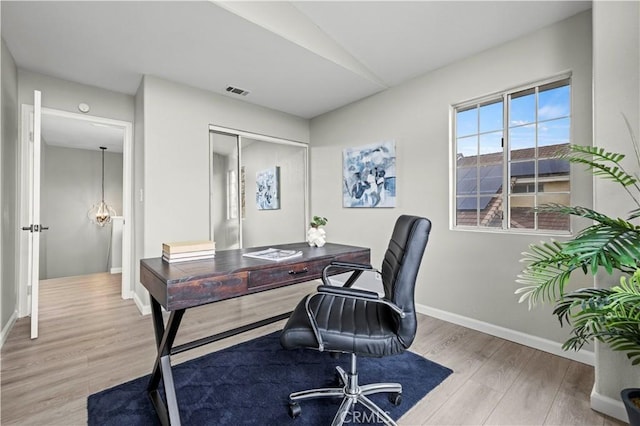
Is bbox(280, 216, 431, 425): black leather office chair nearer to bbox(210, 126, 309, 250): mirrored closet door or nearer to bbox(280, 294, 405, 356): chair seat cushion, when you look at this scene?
bbox(280, 294, 405, 356): chair seat cushion

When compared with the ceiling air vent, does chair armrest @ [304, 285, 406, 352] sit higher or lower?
lower

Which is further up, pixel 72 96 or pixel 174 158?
pixel 72 96

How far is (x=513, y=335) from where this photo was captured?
2.36 m

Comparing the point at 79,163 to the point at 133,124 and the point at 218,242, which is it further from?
the point at 218,242

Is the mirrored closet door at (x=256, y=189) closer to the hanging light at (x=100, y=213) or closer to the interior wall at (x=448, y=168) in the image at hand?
the interior wall at (x=448, y=168)

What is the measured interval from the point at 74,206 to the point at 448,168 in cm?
692

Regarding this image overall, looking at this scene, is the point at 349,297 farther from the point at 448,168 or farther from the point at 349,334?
the point at 448,168

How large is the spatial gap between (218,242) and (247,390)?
221 centimetres

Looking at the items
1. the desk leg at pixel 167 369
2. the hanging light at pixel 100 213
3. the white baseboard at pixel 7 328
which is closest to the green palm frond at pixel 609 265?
the desk leg at pixel 167 369

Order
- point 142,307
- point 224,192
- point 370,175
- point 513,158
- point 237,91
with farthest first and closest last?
point 224,192 → point 370,175 → point 237,91 → point 142,307 → point 513,158

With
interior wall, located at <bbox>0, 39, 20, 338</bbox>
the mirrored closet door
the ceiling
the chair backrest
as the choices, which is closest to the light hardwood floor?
interior wall, located at <bbox>0, 39, 20, 338</bbox>

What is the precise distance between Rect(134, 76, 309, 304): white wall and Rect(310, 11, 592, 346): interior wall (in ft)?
5.81

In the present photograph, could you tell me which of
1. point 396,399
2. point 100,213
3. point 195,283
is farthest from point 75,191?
point 396,399

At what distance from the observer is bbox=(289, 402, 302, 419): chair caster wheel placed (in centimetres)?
149
